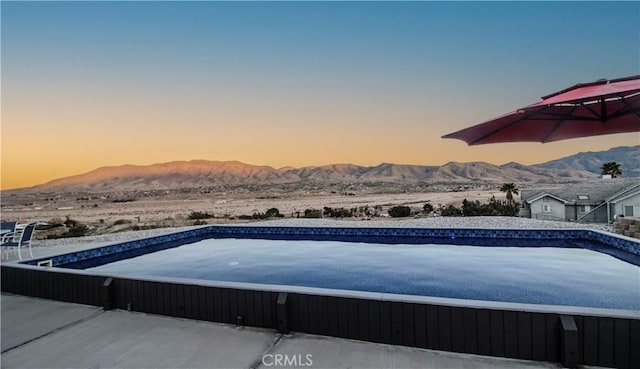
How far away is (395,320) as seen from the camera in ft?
8.91

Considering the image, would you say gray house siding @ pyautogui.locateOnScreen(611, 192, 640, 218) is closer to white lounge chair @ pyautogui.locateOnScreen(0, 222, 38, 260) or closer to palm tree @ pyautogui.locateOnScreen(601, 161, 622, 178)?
palm tree @ pyautogui.locateOnScreen(601, 161, 622, 178)

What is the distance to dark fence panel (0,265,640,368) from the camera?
7.60 ft

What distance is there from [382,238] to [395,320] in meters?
6.65

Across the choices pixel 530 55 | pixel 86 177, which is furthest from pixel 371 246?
pixel 86 177

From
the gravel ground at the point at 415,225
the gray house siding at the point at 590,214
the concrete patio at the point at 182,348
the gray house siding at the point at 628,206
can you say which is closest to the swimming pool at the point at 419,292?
the concrete patio at the point at 182,348

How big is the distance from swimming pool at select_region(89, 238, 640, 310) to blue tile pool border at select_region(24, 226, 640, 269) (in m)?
0.34

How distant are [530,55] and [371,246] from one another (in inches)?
352

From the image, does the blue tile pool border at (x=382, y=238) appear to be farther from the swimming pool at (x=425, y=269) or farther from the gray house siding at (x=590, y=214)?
the gray house siding at (x=590, y=214)

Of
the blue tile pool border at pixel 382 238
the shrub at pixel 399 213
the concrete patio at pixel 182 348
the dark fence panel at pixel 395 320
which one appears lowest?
the shrub at pixel 399 213

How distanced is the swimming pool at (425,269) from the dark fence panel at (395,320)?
2145 millimetres

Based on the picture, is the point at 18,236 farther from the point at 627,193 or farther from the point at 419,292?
the point at 627,193

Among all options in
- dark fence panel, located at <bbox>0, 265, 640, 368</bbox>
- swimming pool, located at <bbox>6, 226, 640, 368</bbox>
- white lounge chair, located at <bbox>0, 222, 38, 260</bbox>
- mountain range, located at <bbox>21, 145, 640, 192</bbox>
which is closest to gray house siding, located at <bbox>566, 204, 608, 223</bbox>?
swimming pool, located at <bbox>6, 226, 640, 368</bbox>

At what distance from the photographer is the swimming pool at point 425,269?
4680 mm

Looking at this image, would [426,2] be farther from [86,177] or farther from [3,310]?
[86,177]
